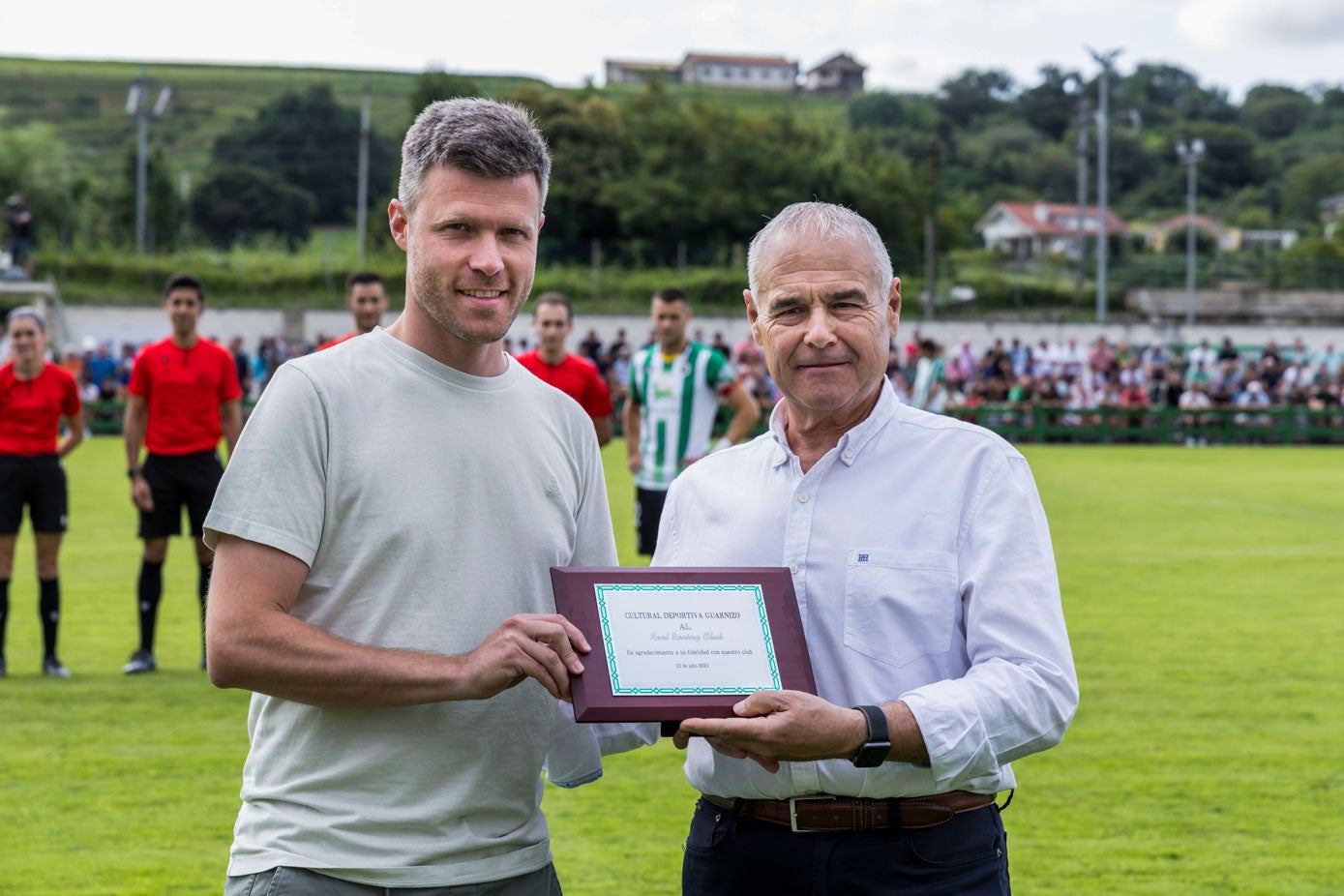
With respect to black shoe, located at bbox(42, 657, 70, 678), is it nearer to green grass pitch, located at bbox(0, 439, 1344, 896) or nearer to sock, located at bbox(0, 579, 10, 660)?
green grass pitch, located at bbox(0, 439, 1344, 896)

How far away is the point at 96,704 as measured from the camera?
902 cm

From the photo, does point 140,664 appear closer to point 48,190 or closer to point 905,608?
point 905,608

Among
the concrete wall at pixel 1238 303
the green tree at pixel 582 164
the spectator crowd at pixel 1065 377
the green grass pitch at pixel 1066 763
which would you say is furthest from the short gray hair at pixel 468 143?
the green tree at pixel 582 164

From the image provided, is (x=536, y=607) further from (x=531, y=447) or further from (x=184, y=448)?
(x=184, y=448)

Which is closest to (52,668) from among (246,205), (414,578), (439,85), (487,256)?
(414,578)

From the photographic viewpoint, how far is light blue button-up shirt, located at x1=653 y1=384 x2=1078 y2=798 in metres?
2.74

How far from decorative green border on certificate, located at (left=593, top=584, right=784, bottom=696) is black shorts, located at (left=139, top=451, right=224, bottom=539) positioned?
296 inches

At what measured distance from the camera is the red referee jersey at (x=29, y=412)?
1015cm

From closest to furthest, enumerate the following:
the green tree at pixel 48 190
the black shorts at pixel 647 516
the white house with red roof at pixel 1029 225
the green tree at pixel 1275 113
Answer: the black shorts at pixel 647 516
the green tree at pixel 48 190
the white house with red roof at pixel 1029 225
the green tree at pixel 1275 113

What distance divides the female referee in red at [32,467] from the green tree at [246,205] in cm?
8544

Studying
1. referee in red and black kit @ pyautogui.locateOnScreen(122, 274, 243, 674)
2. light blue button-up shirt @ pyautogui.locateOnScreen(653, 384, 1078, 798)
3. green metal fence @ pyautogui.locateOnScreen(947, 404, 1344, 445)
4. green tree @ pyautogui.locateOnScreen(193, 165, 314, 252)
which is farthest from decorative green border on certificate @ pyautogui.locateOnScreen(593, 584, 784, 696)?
green tree @ pyautogui.locateOnScreen(193, 165, 314, 252)

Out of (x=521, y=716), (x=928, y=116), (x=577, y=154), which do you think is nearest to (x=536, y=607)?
(x=521, y=716)

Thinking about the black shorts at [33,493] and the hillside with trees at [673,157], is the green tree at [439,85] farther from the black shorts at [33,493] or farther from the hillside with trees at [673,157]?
the black shorts at [33,493]

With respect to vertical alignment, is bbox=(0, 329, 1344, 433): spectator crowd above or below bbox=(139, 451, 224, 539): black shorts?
above
